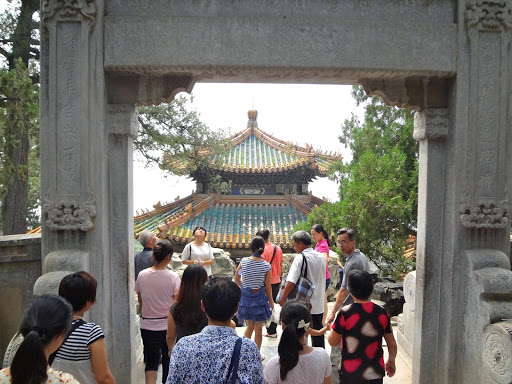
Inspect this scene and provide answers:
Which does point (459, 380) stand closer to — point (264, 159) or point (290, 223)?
point (290, 223)

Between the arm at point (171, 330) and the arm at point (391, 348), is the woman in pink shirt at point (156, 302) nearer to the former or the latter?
the arm at point (171, 330)

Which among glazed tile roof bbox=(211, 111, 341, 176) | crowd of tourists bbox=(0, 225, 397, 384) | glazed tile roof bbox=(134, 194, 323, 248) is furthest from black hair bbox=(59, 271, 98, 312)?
glazed tile roof bbox=(211, 111, 341, 176)

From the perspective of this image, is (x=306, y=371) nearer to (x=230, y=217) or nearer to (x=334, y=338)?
(x=334, y=338)

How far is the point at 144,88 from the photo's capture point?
12.7 feet

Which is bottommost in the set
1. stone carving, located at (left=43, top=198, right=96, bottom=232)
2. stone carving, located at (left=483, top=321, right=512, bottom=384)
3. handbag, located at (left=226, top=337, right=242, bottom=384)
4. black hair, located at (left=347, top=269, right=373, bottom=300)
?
stone carving, located at (left=483, top=321, right=512, bottom=384)

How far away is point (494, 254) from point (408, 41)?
1960 mm

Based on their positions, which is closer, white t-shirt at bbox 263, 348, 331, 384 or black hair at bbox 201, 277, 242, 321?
black hair at bbox 201, 277, 242, 321

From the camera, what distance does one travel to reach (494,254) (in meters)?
3.68

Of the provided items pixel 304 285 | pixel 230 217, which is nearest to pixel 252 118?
→ pixel 230 217

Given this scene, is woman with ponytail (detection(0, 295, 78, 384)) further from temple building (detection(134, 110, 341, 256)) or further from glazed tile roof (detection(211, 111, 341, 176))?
glazed tile roof (detection(211, 111, 341, 176))

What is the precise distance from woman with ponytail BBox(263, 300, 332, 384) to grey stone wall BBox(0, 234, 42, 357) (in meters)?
2.57

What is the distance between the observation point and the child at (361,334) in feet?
8.88

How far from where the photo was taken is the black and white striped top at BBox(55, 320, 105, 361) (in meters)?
2.08

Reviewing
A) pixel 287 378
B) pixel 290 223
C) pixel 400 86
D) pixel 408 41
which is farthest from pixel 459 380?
pixel 290 223
